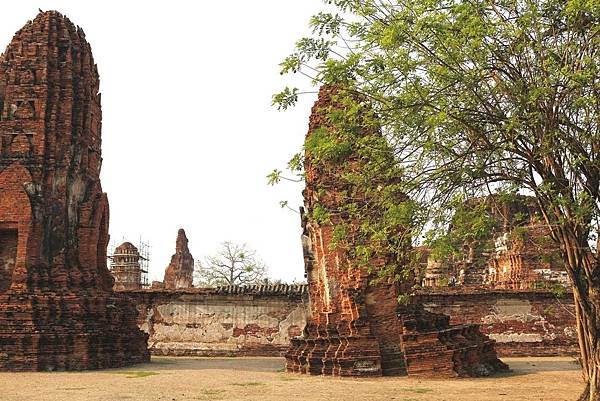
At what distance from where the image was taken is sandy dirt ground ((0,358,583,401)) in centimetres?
903

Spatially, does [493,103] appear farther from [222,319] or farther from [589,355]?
[222,319]

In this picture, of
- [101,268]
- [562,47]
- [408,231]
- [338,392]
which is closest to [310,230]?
[101,268]

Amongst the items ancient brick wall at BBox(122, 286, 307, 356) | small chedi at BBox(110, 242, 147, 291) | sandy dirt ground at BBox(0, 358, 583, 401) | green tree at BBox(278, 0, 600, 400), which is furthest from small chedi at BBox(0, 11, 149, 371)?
small chedi at BBox(110, 242, 147, 291)

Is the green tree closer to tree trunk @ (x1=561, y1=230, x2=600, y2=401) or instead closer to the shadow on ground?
tree trunk @ (x1=561, y1=230, x2=600, y2=401)

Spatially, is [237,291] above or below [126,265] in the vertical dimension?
below

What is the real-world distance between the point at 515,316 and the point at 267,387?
44.3 feet

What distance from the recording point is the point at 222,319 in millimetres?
22391

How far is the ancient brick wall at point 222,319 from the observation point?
72.7 ft

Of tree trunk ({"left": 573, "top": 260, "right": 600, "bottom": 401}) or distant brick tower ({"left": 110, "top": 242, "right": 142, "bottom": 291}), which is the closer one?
tree trunk ({"left": 573, "top": 260, "right": 600, "bottom": 401})

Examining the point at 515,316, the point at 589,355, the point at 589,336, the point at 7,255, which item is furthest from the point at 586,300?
the point at 515,316

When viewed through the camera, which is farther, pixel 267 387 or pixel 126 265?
pixel 126 265

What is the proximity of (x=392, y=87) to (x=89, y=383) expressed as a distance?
25.0 ft

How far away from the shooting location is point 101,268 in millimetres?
16969

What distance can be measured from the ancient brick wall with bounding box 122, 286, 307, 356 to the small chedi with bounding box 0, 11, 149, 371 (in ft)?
15.8
